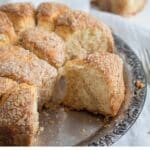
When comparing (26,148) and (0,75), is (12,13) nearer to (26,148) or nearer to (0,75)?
(0,75)

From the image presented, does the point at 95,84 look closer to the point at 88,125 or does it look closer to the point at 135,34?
the point at 88,125

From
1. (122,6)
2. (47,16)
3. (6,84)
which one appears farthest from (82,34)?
(122,6)

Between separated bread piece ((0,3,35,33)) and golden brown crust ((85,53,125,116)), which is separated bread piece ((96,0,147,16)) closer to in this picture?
separated bread piece ((0,3,35,33))

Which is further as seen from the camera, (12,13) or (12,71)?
(12,13)

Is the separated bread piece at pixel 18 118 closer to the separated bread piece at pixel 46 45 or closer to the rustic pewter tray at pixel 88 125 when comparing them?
the rustic pewter tray at pixel 88 125

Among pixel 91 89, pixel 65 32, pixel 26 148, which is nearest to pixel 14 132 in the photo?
pixel 26 148

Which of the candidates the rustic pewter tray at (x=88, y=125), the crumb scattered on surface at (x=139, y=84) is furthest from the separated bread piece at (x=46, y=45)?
the crumb scattered on surface at (x=139, y=84)

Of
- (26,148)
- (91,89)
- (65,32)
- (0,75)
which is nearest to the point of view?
(26,148)
